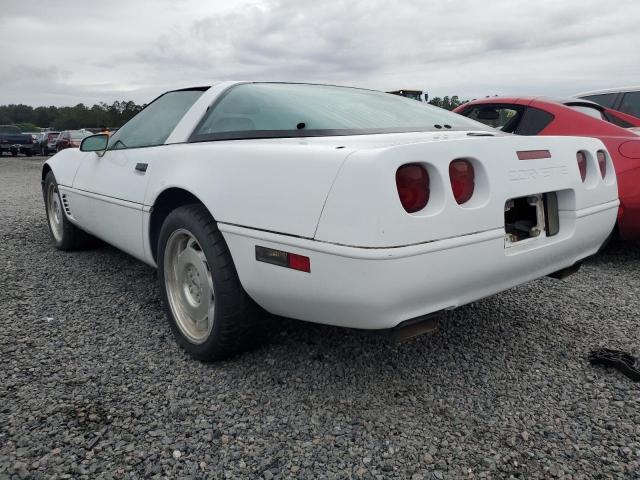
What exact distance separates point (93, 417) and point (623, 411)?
199 cm

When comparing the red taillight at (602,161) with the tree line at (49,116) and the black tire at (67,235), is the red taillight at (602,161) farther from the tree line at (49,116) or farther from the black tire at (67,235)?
the tree line at (49,116)

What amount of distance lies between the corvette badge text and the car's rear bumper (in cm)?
23

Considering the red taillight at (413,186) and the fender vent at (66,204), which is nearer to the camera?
the red taillight at (413,186)

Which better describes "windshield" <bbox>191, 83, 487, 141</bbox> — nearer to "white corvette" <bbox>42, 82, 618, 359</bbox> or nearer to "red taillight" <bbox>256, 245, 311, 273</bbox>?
"white corvette" <bbox>42, 82, 618, 359</bbox>

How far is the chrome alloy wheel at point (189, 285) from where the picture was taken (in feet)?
7.82

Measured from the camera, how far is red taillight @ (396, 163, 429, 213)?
1.75 meters

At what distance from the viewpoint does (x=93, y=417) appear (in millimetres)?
1951

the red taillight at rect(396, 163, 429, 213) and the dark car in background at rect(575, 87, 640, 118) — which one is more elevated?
the dark car in background at rect(575, 87, 640, 118)

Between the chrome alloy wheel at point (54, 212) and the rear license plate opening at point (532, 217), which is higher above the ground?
the rear license plate opening at point (532, 217)

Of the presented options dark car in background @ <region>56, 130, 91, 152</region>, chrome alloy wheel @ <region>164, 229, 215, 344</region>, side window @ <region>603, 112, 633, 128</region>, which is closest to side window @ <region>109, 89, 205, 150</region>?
chrome alloy wheel @ <region>164, 229, 215, 344</region>

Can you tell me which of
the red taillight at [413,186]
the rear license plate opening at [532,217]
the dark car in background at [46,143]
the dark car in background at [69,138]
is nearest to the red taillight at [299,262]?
the red taillight at [413,186]

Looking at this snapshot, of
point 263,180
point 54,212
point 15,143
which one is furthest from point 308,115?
point 15,143

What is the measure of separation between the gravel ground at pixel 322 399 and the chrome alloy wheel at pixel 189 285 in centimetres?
17

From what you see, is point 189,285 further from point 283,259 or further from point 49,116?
point 49,116
